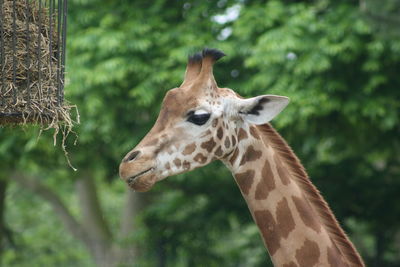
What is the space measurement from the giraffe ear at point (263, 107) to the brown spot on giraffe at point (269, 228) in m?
0.49

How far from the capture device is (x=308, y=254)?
3.98 meters

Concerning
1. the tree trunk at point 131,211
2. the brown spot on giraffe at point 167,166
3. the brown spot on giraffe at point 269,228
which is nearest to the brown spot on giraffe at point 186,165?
the brown spot on giraffe at point 167,166

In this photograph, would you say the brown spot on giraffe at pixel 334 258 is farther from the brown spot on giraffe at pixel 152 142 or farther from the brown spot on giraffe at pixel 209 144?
the brown spot on giraffe at pixel 152 142

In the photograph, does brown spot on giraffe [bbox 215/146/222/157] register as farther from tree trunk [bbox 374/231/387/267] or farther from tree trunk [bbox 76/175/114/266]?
tree trunk [bbox 76/175/114/266]

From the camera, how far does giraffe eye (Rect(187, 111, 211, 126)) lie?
13.2 feet

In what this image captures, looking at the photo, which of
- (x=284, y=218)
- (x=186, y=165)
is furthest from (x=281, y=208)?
(x=186, y=165)

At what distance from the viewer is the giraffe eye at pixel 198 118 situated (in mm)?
4020

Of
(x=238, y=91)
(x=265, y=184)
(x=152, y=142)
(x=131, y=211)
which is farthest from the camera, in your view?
(x=131, y=211)

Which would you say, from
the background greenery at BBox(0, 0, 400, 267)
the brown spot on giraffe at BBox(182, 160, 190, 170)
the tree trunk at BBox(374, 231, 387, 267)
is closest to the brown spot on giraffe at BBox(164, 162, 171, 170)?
the brown spot on giraffe at BBox(182, 160, 190, 170)

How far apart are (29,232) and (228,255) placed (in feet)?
31.8

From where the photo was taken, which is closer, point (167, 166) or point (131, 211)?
point (167, 166)

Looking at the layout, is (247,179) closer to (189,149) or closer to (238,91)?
(189,149)

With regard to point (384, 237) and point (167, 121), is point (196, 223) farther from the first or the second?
point (167, 121)

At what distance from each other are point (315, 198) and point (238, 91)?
15.3 feet
